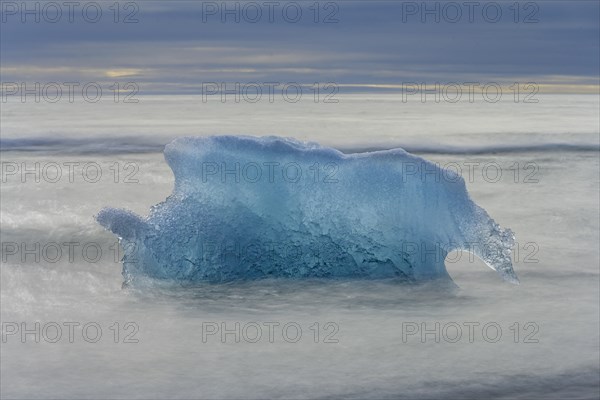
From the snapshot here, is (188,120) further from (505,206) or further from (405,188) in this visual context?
(405,188)

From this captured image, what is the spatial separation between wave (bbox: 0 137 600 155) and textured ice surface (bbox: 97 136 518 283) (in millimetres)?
5858

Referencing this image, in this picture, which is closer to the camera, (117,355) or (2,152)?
(117,355)

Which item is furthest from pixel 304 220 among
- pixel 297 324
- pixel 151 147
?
pixel 151 147

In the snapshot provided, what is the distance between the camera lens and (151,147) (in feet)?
34.8

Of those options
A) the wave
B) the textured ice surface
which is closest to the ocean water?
the textured ice surface

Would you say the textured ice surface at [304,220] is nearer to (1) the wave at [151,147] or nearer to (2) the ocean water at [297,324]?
(2) the ocean water at [297,324]

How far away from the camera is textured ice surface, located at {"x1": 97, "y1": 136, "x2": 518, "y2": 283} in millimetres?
4141

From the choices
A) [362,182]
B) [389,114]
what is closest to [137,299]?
[362,182]

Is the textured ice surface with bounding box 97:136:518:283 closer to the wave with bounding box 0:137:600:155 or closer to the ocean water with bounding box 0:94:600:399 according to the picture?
the ocean water with bounding box 0:94:600:399

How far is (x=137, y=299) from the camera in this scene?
3879 mm

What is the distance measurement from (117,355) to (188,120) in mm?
12536

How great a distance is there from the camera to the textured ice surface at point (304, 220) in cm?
414

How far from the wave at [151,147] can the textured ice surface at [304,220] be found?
5.86 metres

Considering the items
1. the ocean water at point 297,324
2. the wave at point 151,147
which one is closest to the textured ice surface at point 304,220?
the ocean water at point 297,324
